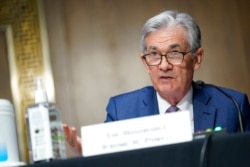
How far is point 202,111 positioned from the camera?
155 centimetres

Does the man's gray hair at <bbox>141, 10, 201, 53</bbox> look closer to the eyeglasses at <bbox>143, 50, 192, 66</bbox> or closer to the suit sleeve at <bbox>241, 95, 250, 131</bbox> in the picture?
the eyeglasses at <bbox>143, 50, 192, 66</bbox>

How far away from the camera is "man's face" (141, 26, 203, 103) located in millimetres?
1572

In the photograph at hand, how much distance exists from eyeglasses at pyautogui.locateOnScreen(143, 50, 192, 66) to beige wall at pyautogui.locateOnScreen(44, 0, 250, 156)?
2.93 feet

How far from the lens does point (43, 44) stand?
8.29ft

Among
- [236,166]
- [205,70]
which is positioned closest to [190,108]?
[236,166]

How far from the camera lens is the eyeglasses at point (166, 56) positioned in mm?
1575

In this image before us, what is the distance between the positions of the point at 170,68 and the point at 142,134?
0.60 meters

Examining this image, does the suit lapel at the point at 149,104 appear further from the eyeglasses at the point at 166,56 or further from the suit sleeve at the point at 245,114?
the suit sleeve at the point at 245,114

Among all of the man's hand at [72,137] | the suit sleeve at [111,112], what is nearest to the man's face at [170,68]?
the suit sleeve at [111,112]

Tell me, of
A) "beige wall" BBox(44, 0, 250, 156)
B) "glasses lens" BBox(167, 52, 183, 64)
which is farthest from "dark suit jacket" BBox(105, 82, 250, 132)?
"beige wall" BBox(44, 0, 250, 156)

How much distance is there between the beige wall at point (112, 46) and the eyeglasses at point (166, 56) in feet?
2.93

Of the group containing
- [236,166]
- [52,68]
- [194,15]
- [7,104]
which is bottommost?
[236,166]

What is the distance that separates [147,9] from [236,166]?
168 cm

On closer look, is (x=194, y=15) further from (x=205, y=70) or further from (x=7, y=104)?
(x=7, y=104)
